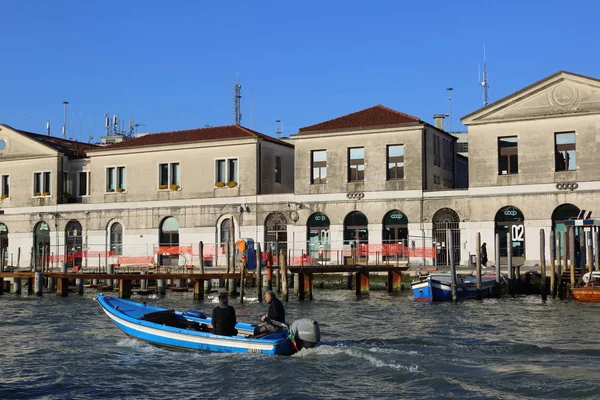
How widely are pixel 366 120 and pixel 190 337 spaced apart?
89.3 feet

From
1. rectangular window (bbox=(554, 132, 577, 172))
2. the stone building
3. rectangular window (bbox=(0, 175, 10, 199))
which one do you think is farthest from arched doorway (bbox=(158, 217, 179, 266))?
rectangular window (bbox=(554, 132, 577, 172))

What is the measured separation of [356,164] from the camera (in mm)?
46219

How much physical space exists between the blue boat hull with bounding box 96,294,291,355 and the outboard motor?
0.91 ft

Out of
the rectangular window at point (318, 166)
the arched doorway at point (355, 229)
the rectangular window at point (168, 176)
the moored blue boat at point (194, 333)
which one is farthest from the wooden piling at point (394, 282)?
the moored blue boat at point (194, 333)

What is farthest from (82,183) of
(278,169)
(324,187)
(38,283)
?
(324,187)

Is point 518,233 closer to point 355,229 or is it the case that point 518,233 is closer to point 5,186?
point 355,229

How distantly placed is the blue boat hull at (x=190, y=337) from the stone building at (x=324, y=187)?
52.0 ft

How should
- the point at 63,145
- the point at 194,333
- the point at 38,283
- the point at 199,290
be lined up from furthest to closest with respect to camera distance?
the point at 63,145
the point at 38,283
the point at 199,290
the point at 194,333

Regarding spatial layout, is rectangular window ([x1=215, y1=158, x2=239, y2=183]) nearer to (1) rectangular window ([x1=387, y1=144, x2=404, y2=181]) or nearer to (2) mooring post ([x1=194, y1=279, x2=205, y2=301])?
(1) rectangular window ([x1=387, y1=144, x2=404, y2=181])

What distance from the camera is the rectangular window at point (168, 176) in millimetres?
51000

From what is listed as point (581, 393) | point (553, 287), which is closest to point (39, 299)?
point (553, 287)

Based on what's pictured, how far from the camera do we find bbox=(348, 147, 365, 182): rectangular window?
4606cm

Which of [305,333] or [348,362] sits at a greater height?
[305,333]

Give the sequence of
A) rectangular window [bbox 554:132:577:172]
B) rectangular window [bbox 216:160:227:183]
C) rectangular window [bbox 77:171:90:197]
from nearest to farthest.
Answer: rectangular window [bbox 554:132:577:172]
rectangular window [bbox 216:160:227:183]
rectangular window [bbox 77:171:90:197]
